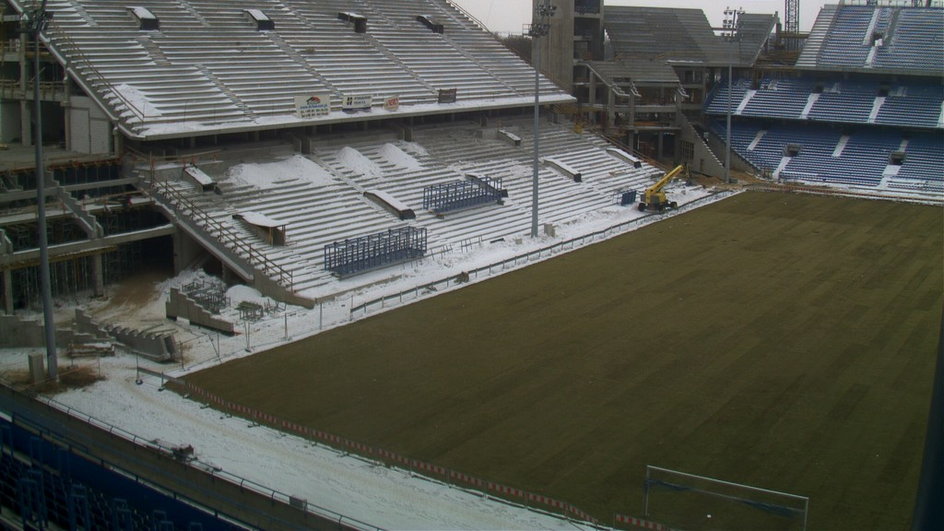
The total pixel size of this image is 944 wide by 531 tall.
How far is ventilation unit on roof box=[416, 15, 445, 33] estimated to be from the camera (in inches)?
1902

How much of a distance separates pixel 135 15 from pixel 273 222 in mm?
12042

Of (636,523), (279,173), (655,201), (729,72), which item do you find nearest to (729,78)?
(729,72)

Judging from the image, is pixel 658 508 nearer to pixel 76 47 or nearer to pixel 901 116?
pixel 76 47

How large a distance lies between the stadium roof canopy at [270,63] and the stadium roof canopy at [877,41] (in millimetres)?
15058

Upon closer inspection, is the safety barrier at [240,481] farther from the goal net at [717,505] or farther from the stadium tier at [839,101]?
the stadium tier at [839,101]

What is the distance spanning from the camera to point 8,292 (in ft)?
76.9

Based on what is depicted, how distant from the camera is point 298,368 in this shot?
68.6 feet

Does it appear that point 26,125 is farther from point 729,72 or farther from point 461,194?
point 729,72

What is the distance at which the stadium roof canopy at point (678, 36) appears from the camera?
56188mm

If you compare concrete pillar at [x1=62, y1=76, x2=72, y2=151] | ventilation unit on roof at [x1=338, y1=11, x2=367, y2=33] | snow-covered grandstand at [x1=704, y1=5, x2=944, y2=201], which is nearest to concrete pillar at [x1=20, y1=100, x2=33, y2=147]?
concrete pillar at [x1=62, y1=76, x2=72, y2=151]

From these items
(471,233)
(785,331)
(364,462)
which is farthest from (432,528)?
(471,233)

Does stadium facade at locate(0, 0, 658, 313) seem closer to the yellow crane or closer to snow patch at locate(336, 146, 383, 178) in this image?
snow patch at locate(336, 146, 383, 178)

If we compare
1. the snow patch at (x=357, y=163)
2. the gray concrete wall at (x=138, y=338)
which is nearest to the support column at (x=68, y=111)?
the snow patch at (x=357, y=163)

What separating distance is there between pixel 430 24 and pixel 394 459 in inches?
1386
